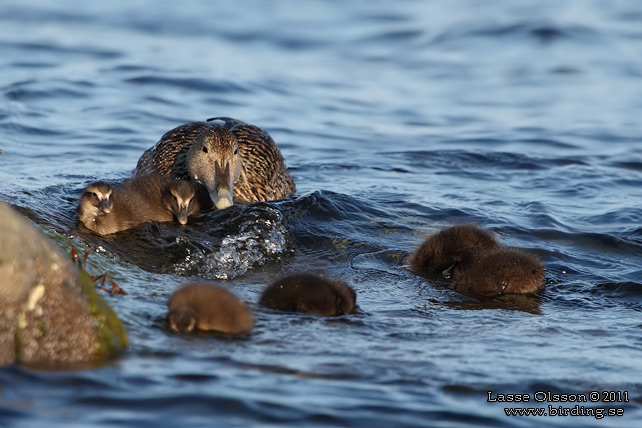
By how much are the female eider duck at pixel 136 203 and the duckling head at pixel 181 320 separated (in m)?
2.21

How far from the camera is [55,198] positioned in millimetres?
8094

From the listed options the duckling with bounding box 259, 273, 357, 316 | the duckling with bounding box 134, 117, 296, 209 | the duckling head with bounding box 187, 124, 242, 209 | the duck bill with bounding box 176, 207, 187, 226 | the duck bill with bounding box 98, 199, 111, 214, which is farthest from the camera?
the duckling with bounding box 134, 117, 296, 209

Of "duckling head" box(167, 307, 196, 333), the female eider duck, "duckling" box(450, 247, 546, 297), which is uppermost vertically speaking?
the female eider duck

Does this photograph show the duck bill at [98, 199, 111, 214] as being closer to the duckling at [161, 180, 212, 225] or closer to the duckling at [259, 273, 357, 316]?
the duckling at [161, 180, 212, 225]

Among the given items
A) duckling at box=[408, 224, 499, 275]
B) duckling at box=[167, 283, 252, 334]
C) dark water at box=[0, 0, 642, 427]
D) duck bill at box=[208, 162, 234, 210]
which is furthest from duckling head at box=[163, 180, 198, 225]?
duckling at box=[167, 283, 252, 334]

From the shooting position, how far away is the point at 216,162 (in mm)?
8172

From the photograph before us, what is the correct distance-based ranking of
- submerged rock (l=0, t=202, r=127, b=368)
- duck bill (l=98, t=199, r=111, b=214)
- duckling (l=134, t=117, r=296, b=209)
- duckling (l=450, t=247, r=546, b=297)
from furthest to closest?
duckling (l=134, t=117, r=296, b=209) < duck bill (l=98, t=199, r=111, b=214) < duckling (l=450, t=247, r=546, b=297) < submerged rock (l=0, t=202, r=127, b=368)

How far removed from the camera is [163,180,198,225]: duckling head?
751 cm

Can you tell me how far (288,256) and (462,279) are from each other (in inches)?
52.8

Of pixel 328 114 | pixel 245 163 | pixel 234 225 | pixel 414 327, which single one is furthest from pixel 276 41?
pixel 414 327

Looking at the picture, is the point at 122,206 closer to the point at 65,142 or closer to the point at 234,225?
the point at 234,225

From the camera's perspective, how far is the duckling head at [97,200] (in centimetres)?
711

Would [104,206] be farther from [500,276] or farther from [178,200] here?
[500,276]

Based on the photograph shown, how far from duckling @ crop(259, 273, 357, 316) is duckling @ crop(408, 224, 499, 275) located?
58.6 inches
